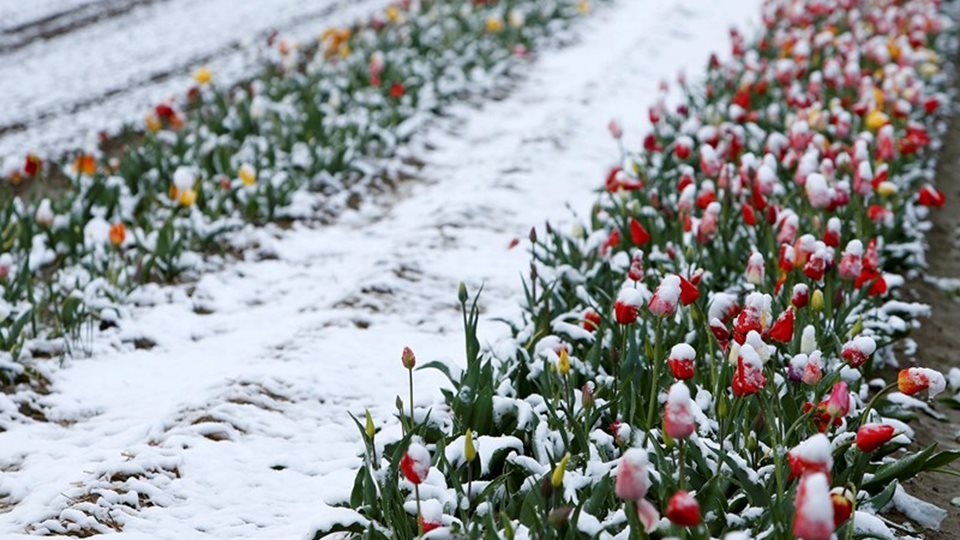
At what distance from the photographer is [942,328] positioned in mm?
4105

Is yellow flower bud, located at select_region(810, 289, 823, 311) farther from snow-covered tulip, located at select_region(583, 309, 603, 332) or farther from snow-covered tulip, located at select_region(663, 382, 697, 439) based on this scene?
snow-covered tulip, located at select_region(663, 382, 697, 439)

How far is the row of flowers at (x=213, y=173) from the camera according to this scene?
172 inches

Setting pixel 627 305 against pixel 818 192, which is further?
pixel 818 192

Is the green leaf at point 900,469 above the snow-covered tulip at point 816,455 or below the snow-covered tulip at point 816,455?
below

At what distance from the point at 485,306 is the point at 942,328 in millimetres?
1981

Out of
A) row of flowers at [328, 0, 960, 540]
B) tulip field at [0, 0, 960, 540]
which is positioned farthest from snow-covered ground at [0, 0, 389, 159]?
row of flowers at [328, 0, 960, 540]

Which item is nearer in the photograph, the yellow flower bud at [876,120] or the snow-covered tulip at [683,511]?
the snow-covered tulip at [683,511]

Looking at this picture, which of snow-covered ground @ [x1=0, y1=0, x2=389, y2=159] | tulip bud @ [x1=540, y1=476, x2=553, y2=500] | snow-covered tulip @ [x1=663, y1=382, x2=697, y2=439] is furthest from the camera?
snow-covered ground @ [x1=0, y1=0, x2=389, y2=159]

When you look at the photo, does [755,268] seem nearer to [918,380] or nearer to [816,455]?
[918,380]

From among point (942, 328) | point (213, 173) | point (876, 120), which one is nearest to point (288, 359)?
point (213, 173)

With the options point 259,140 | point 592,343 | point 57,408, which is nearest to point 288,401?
point 57,408

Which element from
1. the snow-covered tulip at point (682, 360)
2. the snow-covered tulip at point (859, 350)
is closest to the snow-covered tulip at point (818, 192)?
the snow-covered tulip at point (859, 350)

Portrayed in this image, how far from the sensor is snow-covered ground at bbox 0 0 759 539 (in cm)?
285

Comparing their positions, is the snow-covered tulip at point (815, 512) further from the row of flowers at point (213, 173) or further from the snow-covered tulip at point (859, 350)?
the row of flowers at point (213, 173)
